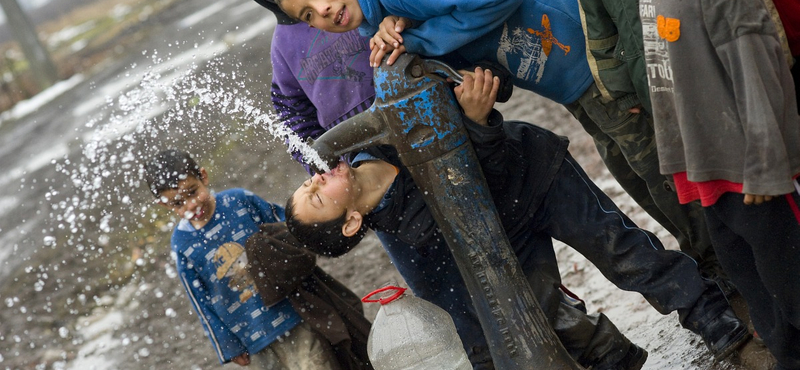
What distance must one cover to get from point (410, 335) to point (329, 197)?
0.69 metres

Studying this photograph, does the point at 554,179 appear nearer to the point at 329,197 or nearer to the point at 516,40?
the point at 516,40

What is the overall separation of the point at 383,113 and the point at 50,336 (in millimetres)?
4671

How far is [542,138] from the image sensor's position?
334cm

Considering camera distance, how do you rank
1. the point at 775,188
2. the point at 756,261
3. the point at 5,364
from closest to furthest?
the point at 775,188, the point at 756,261, the point at 5,364

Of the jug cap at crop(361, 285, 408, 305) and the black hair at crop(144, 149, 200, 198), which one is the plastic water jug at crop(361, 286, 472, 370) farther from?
the black hair at crop(144, 149, 200, 198)

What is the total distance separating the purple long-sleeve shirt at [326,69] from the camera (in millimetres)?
3436

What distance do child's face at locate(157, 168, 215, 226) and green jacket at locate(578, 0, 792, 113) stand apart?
6.49 ft

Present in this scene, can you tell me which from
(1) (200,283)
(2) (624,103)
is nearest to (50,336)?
(1) (200,283)

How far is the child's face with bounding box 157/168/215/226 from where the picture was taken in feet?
13.1

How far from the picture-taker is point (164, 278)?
681 cm

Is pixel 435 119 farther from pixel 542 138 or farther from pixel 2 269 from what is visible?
pixel 2 269

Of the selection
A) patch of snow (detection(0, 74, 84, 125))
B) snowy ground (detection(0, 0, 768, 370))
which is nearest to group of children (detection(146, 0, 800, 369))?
snowy ground (detection(0, 0, 768, 370))

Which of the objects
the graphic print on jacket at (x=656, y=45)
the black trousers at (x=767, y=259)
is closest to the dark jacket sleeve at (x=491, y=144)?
the graphic print on jacket at (x=656, y=45)

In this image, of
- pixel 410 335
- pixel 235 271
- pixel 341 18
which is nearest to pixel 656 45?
pixel 341 18
